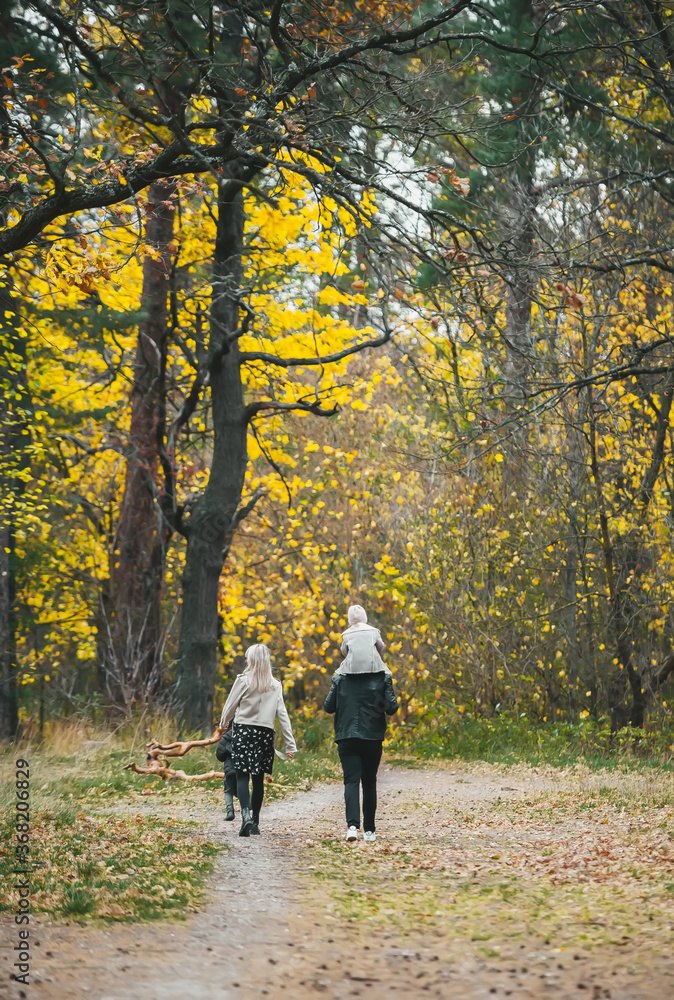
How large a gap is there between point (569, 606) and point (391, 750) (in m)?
3.69

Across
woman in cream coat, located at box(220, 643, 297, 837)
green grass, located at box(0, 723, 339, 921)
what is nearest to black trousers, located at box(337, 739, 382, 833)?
woman in cream coat, located at box(220, 643, 297, 837)

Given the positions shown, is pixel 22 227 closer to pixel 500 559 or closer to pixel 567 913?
pixel 567 913

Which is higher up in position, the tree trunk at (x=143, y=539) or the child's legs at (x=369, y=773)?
the tree trunk at (x=143, y=539)

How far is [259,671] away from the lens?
897 cm

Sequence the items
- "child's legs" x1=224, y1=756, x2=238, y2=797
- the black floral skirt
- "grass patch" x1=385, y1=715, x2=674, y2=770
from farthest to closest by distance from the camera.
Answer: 1. "grass patch" x1=385, y1=715, x2=674, y2=770
2. "child's legs" x1=224, y1=756, x2=238, y2=797
3. the black floral skirt

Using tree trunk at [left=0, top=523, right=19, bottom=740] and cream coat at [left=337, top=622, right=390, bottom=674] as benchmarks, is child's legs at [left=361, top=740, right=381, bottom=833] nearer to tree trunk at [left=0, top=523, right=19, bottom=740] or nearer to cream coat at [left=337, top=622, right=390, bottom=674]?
cream coat at [left=337, top=622, right=390, bottom=674]

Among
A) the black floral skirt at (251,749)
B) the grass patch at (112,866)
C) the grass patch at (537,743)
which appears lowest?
the grass patch at (112,866)

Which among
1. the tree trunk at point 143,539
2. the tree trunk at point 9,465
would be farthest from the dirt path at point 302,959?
the tree trunk at point 9,465

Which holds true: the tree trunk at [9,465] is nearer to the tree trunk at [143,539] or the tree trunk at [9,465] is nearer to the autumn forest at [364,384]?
the autumn forest at [364,384]

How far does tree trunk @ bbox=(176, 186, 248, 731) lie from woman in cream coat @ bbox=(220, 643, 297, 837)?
19.9 ft

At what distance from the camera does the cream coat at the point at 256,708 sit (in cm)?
884

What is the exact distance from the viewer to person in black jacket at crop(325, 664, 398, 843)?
845 cm

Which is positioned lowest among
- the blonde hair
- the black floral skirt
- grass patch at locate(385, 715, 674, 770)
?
grass patch at locate(385, 715, 674, 770)

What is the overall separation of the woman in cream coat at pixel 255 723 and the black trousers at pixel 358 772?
492 millimetres
